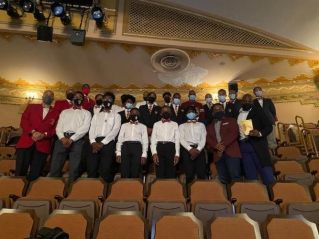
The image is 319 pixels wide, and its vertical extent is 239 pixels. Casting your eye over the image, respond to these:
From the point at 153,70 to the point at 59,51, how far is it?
203 cm

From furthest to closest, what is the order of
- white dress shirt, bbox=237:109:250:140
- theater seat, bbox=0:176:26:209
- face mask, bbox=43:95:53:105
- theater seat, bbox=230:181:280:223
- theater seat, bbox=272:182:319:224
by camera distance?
face mask, bbox=43:95:53:105, white dress shirt, bbox=237:109:250:140, theater seat, bbox=0:176:26:209, theater seat, bbox=272:182:319:224, theater seat, bbox=230:181:280:223

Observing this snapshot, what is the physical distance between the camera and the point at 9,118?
7320 mm

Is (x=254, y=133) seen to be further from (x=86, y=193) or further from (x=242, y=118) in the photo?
(x=86, y=193)

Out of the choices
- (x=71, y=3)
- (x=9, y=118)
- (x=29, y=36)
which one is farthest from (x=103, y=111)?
(x=9, y=118)

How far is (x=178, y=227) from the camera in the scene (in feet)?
6.69

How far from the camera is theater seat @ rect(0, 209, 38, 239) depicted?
6.69 ft

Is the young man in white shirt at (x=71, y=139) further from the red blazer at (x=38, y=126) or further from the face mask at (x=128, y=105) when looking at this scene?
the face mask at (x=128, y=105)

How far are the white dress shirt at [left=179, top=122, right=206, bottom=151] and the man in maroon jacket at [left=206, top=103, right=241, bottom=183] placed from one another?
98 millimetres

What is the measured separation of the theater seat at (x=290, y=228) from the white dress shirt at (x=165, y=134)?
1.47 m

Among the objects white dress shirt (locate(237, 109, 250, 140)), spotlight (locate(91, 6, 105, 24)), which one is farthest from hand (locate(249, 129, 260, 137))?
spotlight (locate(91, 6, 105, 24))

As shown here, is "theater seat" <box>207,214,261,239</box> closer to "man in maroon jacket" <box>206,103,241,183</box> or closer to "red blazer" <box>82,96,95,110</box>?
"man in maroon jacket" <box>206,103,241,183</box>

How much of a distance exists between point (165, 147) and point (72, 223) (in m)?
1.47

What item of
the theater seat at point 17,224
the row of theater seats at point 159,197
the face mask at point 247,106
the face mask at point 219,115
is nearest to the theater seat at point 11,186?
the row of theater seats at point 159,197

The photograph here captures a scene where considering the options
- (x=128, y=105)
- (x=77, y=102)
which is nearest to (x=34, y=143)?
(x=77, y=102)
